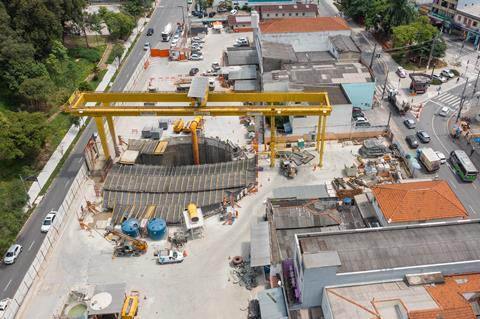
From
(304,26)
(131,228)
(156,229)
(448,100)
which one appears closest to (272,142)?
(156,229)

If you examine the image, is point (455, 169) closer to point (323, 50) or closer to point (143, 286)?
point (323, 50)

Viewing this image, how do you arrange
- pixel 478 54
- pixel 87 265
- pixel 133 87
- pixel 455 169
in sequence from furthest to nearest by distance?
pixel 478 54 → pixel 133 87 → pixel 455 169 → pixel 87 265

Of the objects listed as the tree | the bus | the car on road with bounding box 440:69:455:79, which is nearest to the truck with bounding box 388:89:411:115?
the bus

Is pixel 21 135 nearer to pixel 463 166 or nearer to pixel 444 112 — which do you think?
pixel 463 166

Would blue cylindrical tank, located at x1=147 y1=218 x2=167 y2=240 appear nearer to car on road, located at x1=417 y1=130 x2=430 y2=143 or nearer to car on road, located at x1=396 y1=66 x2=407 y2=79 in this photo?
car on road, located at x1=417 y1=130 x2=430 y2=143

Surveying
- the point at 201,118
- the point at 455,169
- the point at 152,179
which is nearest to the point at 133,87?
the point at 201,118

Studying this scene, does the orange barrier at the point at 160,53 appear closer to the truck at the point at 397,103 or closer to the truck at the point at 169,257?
the truck at the point at 397,103

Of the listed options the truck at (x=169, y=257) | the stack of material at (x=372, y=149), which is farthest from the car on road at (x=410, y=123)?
the truck at (x=169, y=257)
